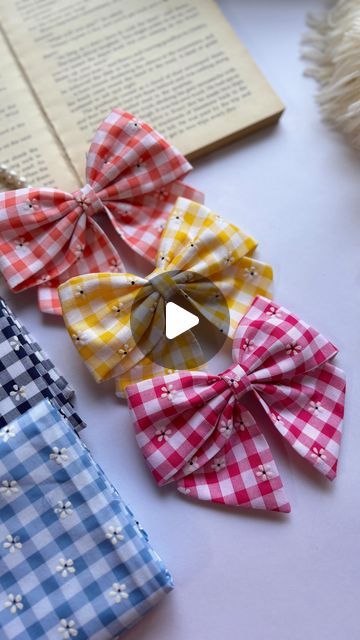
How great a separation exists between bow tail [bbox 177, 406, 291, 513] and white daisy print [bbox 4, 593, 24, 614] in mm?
211

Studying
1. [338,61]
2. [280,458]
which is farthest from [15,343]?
[338,61]

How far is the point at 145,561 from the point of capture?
0.67 meters

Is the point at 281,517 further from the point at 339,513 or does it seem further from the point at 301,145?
the point at 301,145

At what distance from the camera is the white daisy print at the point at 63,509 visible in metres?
0.68

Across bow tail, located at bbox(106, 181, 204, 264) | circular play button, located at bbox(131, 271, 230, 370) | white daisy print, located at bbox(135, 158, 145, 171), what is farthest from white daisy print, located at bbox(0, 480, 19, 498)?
white daisy print, located at bbox(135, 158, 145, 171)

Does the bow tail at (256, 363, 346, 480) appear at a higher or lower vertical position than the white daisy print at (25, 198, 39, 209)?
lower

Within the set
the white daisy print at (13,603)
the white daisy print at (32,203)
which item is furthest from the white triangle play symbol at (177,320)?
the white daisy print at (13,603)

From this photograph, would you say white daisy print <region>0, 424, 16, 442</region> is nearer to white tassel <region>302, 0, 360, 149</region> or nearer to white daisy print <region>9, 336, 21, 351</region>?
white daisy print <region>9, 336, 21, 351</region>

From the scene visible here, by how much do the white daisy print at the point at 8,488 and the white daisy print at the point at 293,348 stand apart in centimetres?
35

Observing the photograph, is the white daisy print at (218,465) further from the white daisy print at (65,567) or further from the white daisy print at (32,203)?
the white daisy print at (32,203)

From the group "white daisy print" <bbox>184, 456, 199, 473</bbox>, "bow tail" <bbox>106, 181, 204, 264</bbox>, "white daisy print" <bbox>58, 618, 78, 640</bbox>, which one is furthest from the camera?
"bow tail" <bbox>106, 181, 204, 264</bbox>

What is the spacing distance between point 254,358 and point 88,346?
0.20m

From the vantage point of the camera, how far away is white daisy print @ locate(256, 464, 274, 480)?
0.75 meters

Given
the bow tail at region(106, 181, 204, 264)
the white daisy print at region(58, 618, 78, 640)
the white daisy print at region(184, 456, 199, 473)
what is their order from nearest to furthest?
the white daisy print at region(58, 618, 78, 640) < the white daisy print at region(184, 456, 199, 473) < the bow tail at region(106, 181, 204, 264)
